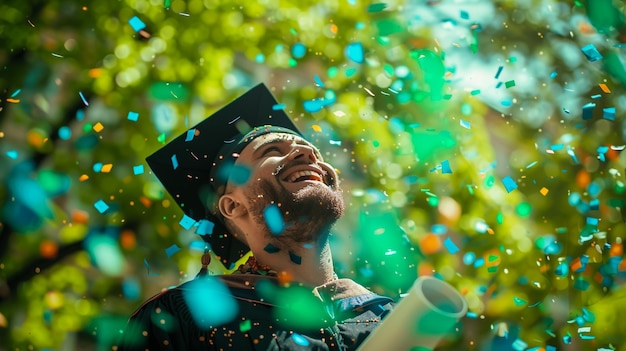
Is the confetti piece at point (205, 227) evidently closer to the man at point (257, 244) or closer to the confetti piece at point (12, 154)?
the man at point (257, 244)

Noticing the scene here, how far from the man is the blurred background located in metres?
2.17

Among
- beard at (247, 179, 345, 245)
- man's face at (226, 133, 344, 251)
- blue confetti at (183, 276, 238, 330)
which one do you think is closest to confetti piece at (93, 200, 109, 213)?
man's face at (226, 133, 344, 251)

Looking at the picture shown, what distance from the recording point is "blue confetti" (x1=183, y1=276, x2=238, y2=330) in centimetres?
278

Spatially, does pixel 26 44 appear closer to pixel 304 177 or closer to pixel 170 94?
pixel 170 94

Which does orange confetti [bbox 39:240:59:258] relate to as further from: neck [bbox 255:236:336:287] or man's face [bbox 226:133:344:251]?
neck [bbox 255:236:336:287]

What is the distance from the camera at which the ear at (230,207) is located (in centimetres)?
333

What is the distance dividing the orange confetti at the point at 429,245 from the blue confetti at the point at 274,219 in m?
3.60

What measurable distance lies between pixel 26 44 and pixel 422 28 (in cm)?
378

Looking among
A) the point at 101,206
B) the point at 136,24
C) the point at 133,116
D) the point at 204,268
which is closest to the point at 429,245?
the point at 133,116

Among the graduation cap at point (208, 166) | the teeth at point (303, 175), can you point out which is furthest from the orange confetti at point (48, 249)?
the teeth at point (303, 175)

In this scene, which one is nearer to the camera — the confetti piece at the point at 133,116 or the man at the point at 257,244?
the man at the point at 257,244

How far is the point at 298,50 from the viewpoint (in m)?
7.00

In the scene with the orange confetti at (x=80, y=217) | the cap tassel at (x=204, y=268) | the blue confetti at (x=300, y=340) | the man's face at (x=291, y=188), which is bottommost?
the orange confetti at (x=80, y=217)

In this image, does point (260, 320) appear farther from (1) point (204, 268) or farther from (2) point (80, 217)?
Result: (2) point (80, 217)
